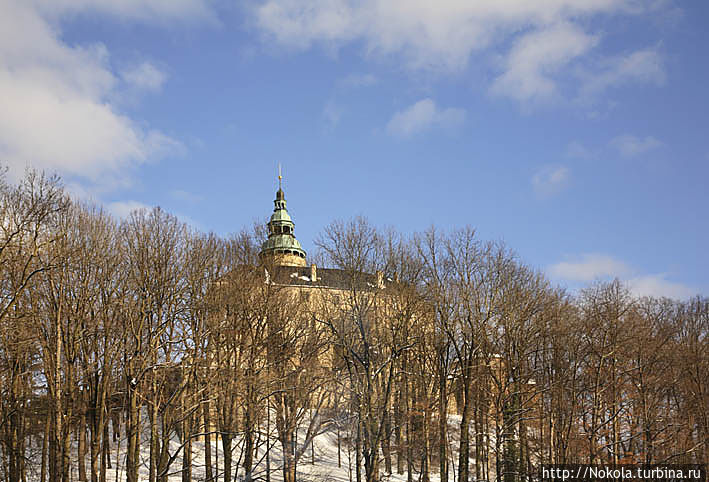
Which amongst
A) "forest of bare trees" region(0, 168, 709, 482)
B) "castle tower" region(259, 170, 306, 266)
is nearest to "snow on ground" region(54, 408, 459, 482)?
"forest of bare trees" region(0, 168, 709, 482)

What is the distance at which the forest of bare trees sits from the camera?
2864 centimetres

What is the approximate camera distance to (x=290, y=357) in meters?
35.3

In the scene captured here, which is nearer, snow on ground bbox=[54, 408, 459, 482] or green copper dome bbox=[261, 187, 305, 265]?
snow on ground bbox=[54, 408, 459, 482]

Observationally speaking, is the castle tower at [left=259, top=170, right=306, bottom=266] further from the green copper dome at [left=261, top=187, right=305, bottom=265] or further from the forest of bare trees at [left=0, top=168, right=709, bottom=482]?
the forest of bare trees at [left=0, top=168, right=709, bottom=482]

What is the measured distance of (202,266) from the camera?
33.1 meters

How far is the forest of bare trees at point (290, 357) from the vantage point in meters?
28.6

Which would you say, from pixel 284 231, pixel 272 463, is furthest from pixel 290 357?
pixel 284 231

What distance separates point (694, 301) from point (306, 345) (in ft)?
113

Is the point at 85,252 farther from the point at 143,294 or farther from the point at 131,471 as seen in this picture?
the point at 131,471

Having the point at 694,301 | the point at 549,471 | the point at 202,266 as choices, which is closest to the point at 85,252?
the point at 202,266

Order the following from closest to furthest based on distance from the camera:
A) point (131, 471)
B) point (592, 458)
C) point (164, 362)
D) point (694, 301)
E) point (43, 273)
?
point (131, 471) < point (43, 273) < point (164, 362) < point (592, 458) < point (694, 301)

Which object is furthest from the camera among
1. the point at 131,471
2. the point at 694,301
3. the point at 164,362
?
the point at 694,301

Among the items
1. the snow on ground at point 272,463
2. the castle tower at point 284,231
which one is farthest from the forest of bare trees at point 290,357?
the castle tower at point 284,231

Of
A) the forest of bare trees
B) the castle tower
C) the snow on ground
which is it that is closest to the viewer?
the forest of bare trees
